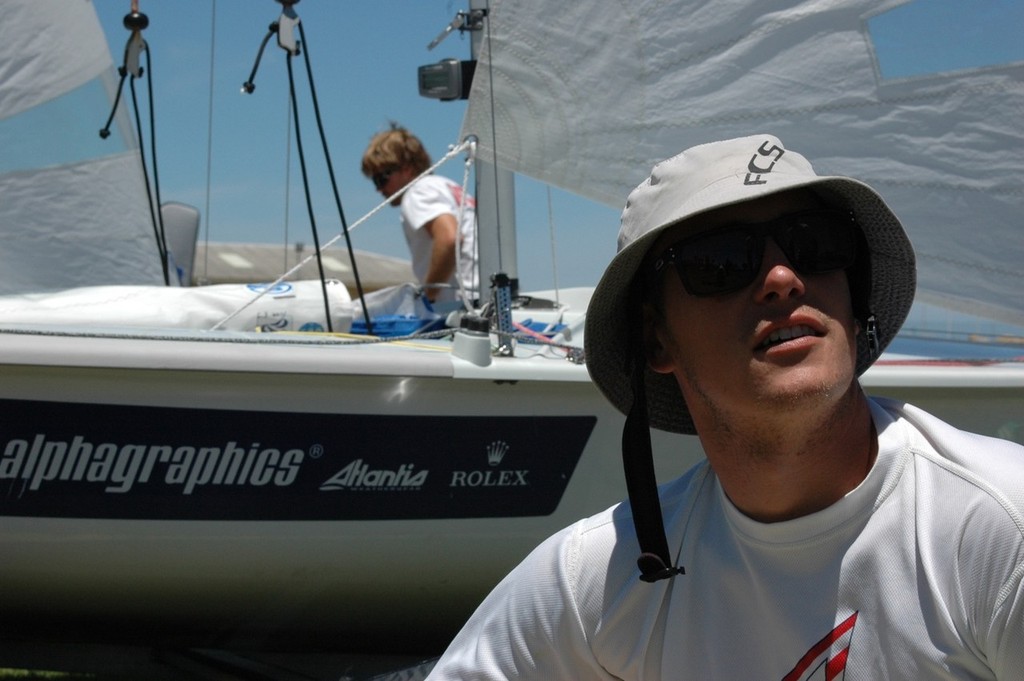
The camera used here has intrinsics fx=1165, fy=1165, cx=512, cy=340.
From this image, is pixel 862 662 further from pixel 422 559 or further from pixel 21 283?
pixel 21 283

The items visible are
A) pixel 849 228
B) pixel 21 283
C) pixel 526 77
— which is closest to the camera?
pixel 849 228

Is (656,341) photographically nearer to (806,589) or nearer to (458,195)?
(806,589)

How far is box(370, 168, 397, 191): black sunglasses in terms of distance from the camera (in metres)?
4.68

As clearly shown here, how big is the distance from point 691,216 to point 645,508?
339mm

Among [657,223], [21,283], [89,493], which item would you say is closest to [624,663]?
[657,223]

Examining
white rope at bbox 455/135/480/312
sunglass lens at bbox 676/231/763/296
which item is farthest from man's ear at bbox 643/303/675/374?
white rope at bbox 455/135/480/312

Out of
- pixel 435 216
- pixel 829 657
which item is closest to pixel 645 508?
pixel 829 657

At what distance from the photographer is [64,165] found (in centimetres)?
497

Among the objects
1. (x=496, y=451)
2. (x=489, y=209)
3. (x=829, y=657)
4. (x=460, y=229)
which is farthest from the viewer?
(x=489, y=209)

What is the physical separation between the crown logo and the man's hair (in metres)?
1.91

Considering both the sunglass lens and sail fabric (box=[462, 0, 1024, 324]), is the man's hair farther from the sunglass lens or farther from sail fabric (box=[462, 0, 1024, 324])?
the sunglass lens

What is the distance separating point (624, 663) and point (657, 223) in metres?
0.51

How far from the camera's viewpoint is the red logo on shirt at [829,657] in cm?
118

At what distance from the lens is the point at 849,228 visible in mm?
1330
